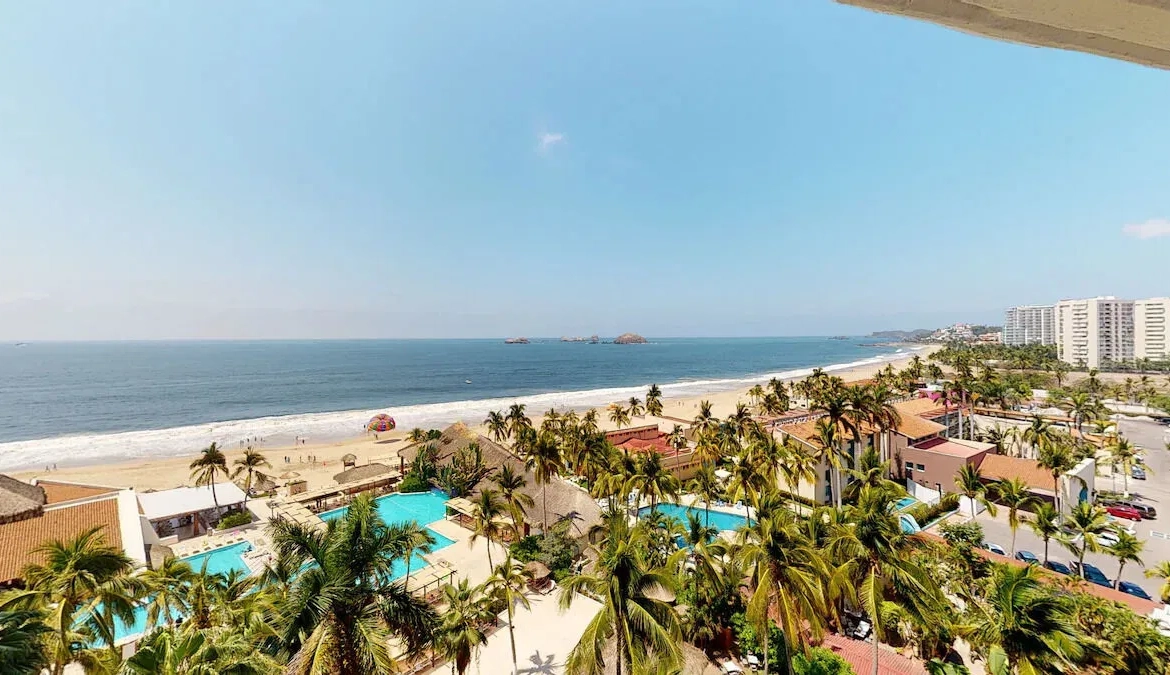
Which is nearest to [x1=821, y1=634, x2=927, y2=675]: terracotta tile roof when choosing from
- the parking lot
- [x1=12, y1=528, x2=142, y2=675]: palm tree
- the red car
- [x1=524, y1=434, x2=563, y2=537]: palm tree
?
[x1=524, y1=434, x2=563, y2=537]: palm tree

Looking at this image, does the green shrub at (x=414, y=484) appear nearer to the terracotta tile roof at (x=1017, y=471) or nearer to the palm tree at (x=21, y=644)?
the palm tree at (x=21, y=644)

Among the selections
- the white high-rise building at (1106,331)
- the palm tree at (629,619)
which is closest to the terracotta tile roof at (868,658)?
the palm tree at (629,619)

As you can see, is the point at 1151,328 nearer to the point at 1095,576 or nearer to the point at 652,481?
the point at 1095,576

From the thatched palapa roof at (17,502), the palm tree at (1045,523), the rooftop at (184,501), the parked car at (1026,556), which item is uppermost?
the thatched palapa roof at (17,502)

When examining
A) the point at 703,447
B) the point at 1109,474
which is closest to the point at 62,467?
the point at 703,447

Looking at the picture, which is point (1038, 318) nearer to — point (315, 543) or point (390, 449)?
point (390, 449)
